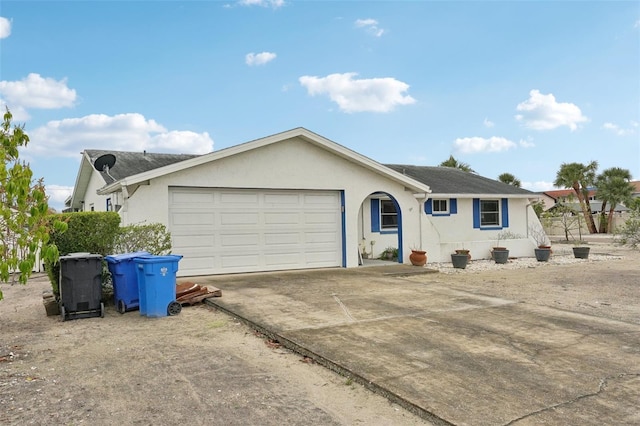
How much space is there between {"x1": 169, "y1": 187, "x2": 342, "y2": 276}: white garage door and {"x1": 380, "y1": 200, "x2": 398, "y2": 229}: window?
3.45m

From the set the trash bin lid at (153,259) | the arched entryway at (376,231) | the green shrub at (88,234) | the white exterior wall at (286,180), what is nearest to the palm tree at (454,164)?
the arched entryway at (376,231)

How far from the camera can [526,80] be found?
621 inches

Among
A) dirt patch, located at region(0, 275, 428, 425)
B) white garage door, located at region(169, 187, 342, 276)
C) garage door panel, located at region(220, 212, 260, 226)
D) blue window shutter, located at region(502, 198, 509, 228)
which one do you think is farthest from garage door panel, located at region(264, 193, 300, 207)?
blue window shutter, located at region(502, 198, 509, 228)

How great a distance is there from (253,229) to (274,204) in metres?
0.97

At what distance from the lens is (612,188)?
130 feet

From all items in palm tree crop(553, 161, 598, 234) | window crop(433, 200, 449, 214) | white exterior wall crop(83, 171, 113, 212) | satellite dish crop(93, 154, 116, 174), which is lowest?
window crop(433, 200, 449, 214)

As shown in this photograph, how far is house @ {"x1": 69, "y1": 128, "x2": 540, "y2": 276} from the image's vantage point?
1147 centimetres

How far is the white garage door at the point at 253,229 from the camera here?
1164 cm

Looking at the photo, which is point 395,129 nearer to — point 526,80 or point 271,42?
point 526,80

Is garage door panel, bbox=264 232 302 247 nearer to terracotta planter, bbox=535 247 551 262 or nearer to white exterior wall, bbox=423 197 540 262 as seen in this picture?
white exterior wall, bbox=423 197 540 262

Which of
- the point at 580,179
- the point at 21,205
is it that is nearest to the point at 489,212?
the point at 21,205

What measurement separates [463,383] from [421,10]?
38.3ft

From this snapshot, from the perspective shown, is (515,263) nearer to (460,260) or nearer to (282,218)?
(460,260)

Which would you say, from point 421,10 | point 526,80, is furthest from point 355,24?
point 526,80
